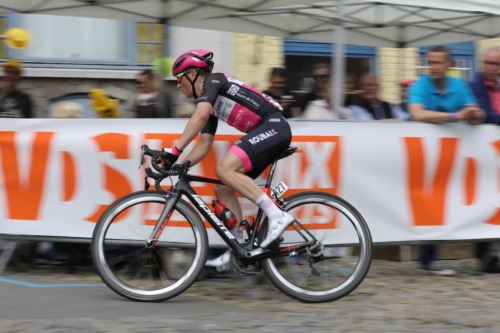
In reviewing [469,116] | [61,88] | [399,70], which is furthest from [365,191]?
[399,70]

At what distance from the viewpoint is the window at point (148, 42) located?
13312 mm

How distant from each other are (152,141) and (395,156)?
2.14 meters

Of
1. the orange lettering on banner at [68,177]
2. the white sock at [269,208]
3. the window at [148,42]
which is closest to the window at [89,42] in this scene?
the window at [148,42]

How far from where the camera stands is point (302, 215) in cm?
678

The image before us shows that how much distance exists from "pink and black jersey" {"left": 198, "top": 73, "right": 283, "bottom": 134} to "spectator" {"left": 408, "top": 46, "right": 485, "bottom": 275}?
1852 millimetres

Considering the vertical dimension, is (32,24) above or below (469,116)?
above

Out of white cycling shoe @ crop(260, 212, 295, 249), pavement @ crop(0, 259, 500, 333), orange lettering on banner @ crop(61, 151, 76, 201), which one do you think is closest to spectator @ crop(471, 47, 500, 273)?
pavement @ crop(0, 259, 500, 333)

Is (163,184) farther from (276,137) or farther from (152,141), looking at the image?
(276,137)

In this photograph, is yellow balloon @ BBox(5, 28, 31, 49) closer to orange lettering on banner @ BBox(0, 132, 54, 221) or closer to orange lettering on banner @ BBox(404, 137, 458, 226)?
orange lettering on banner @ BBox(0, 132, 54, 221)

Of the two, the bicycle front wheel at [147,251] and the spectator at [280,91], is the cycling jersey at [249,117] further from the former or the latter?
the spectator at [280,91]

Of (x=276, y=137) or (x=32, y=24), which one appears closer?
(x=276, y=137)

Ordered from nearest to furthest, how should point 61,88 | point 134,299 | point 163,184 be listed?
point 134,299 → point 163,184 → point 61,88

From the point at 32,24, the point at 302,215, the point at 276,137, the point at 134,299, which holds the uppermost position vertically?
the point at 32,24

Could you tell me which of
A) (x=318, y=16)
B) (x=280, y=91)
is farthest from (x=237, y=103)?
(x=318, y=16)
